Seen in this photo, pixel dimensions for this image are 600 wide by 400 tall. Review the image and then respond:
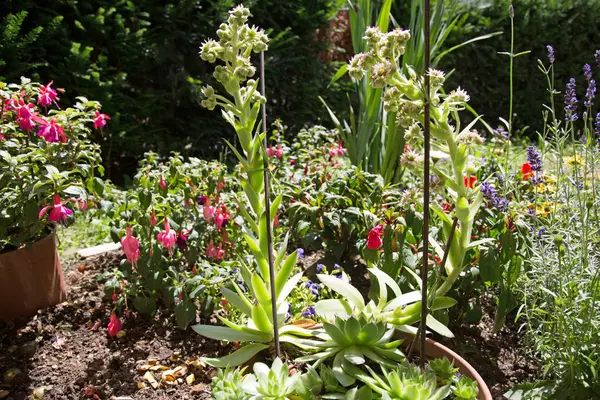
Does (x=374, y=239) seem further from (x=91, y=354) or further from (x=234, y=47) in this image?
(x=91, y=354)

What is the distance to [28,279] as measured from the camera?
2.37 m

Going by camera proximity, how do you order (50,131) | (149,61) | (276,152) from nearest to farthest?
(50,131), (276,152), (149,61)

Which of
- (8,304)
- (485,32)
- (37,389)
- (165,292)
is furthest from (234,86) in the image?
(485,32)

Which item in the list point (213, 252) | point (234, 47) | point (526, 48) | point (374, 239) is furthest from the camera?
point (526, 48)

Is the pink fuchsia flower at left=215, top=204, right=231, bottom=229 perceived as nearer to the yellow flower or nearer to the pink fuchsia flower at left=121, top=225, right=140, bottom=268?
the pink fuchsia flower at left=121, top=225, right=140, bottom=268

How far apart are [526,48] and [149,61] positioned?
4.16 meters

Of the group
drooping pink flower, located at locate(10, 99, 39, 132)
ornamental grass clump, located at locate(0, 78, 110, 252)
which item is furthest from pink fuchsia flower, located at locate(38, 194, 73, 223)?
drooping pink flower, located at locate(10, 99, 39, 132)

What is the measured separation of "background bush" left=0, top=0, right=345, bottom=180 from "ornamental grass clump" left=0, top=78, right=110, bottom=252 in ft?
4.87

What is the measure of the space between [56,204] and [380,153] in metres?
1.85

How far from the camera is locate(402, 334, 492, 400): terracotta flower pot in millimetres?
1485

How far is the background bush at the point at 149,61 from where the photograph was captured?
13.0 feet

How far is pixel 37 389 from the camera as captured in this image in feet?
6.52

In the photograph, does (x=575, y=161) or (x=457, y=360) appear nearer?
(x=457, y=360)

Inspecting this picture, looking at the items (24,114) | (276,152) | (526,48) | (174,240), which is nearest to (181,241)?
(174,240)
